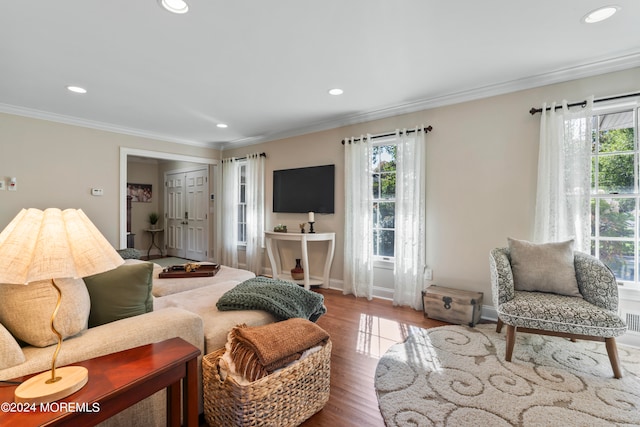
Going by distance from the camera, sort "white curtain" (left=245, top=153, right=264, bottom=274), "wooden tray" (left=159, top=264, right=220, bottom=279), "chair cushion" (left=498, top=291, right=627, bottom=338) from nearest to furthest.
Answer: "chair cushion" (left=498, top=291, right=627, bottom=338) → "wooden tray" (left=159, top=264, right=220, bottom=279) → "white curtain" (left=245, top=153, right=264, bottom=274)

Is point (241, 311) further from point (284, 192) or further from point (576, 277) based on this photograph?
point (284, 192)

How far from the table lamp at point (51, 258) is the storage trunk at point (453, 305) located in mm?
2853

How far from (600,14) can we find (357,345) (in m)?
2.87

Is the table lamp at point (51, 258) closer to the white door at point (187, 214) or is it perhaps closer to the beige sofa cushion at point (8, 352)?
the beige sofa cushion at point (8, 352)

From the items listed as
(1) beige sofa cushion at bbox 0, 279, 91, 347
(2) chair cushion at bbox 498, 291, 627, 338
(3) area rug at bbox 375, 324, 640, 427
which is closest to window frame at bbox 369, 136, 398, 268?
(3) area rug at bbox 375, 324, 640, 427

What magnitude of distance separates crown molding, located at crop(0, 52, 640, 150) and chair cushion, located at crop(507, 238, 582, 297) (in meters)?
1.50

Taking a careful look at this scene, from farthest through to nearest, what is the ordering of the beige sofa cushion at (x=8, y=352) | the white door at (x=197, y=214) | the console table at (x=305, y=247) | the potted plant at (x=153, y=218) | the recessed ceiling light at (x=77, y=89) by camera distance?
1. the potted plant at (x=153, y=218)
2. the white door at (x=197, y=214)
3. the console table at (x=305, y=247)
4. the recessed ceiling light at (x=77, y=89)
5. the beige sofa cushion at (x=8, y=352)

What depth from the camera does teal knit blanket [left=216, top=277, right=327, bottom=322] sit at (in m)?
1.87

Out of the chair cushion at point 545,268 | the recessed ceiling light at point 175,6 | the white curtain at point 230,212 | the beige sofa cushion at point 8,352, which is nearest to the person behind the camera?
the beige sofa cushion at point 8,352

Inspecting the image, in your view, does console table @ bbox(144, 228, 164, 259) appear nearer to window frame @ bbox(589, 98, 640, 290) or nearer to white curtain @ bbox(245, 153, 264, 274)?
white curtain @ bbox(245, 153, 264, 274)

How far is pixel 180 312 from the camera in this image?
1.50 meters

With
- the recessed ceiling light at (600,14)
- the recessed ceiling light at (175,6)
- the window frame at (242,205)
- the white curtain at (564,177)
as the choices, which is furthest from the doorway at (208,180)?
A: the recessed ceiling light at (600,14)

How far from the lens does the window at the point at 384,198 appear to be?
3799 millimetres

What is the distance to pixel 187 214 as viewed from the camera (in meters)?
6.83
